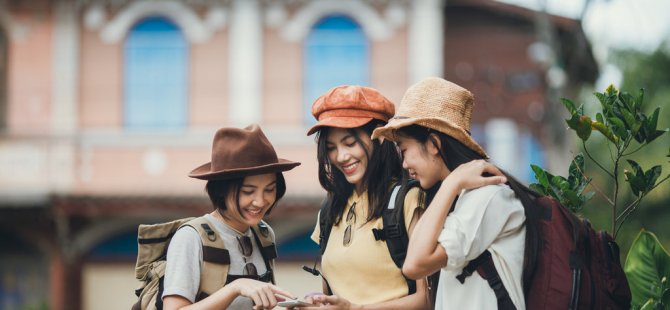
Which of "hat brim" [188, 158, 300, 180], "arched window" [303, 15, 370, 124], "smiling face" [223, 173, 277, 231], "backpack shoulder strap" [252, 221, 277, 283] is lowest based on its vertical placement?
"backpack shoulder strap" [252, 221, 277, 283]

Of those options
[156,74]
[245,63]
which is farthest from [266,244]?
[156,74]

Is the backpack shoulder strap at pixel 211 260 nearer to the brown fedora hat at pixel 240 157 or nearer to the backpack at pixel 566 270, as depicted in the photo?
the brown fedora hat at pixel 240 157

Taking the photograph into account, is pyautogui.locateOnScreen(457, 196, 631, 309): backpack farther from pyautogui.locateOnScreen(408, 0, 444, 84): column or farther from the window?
the window

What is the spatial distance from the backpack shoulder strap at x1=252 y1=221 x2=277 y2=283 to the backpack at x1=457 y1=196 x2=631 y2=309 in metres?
0.90

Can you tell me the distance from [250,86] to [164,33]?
1.46 meters

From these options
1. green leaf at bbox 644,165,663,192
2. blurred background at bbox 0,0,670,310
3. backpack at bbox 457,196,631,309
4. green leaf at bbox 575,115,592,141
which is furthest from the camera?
blurred background at bbox 0,0,670,310

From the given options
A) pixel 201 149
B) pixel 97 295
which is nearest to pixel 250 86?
pixel 201 149

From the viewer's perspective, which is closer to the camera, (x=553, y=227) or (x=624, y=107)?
(x=553, y=227)

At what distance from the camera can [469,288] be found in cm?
335

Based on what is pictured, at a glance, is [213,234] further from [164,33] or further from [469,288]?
[164,33]

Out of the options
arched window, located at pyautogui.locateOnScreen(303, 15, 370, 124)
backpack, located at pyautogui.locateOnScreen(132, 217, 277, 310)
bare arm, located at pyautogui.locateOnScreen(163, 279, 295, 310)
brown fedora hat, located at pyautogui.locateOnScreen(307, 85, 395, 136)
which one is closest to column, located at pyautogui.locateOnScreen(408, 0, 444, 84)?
arched window, located at pyautogui.locateOnScreen(303, 15, 370, 124)

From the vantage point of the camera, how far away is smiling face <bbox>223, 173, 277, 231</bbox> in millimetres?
3863

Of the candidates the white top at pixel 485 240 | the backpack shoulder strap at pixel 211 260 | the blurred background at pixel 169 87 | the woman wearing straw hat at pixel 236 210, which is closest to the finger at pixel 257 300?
the woman wearing straw hat at pixel 236 210

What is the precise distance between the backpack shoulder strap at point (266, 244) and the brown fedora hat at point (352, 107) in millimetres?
422
